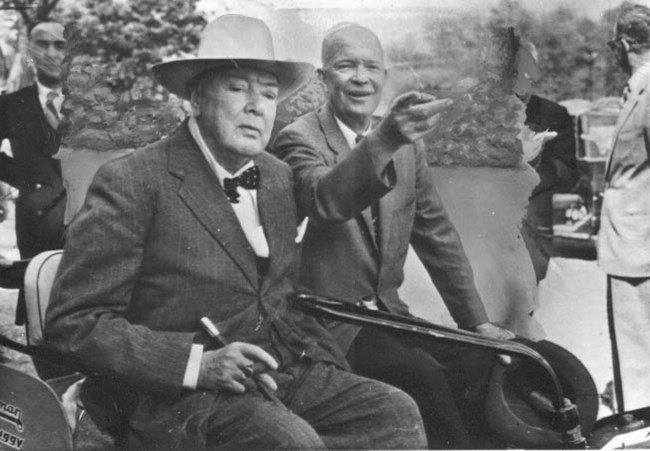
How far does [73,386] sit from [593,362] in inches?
102

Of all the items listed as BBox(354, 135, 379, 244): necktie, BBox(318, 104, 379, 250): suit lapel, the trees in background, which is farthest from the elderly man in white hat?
the trees in background

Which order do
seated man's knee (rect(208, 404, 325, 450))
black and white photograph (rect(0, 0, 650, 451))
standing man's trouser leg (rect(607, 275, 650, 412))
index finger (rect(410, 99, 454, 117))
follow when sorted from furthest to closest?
standing man's trouser leg (rect(607, 275, 650, 412)), index finger (rect(410, 99, 454, 117)), black and white photograph (rect(0, 0, 650, 451)), seated man's knee (rect(208, 404, 325, 450))

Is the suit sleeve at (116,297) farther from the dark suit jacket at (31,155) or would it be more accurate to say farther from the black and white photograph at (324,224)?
the dark suit jacket at (31,155)

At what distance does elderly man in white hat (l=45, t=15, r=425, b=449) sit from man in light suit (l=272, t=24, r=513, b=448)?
11cm

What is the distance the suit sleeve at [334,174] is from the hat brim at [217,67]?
0.23 metres

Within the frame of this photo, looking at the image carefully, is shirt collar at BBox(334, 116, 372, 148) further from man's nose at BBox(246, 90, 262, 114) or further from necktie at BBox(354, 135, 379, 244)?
man's nose at BBox(246, 90, 262, 114)

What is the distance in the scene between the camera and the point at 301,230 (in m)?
4.11

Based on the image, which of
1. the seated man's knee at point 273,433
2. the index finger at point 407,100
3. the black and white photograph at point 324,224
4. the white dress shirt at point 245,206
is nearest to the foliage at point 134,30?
the black and white photograph at point 324,224

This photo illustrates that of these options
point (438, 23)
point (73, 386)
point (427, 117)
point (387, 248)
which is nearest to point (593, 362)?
point (387, 248)

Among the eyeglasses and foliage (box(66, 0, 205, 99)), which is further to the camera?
the eyeglasses

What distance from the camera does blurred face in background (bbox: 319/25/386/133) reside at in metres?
4.10

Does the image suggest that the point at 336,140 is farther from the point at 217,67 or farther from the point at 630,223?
the point at 630,223

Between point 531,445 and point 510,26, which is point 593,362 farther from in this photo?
point 510,26

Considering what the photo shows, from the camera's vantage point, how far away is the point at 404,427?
402cm
